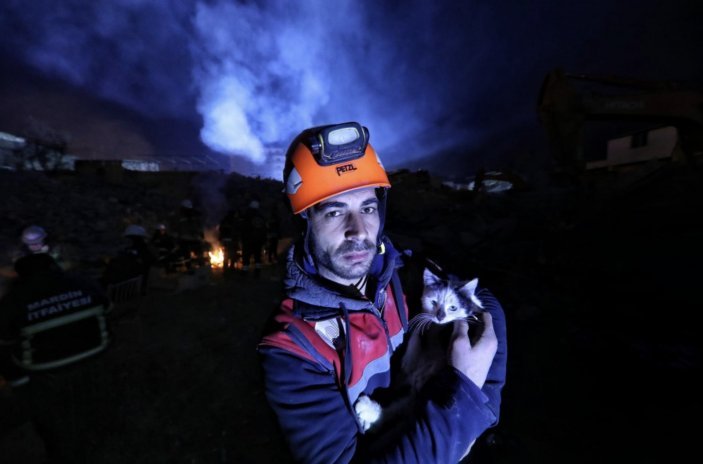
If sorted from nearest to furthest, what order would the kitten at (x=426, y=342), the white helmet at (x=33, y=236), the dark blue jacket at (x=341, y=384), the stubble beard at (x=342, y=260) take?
the dark blue jacket at (x=341, y=384)
the kitten at (x=426, y=342)
the stubble beard at (x=342, y=260)
the white helmet at (x=33, y=236)

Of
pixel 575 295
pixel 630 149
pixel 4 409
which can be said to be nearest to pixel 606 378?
pixel 575 295

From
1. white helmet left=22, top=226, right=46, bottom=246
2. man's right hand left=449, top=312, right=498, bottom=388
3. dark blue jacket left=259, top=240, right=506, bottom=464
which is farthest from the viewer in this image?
white helmet left=22, top=226, right=46, bottom=246

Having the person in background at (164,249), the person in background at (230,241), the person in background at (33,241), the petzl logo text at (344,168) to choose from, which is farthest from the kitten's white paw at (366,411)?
the person in background at (164,249)

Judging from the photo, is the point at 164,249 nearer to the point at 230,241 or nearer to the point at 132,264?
the point at 230,241

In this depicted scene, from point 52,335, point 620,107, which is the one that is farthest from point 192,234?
point 620,107

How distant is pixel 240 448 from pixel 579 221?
9152mm

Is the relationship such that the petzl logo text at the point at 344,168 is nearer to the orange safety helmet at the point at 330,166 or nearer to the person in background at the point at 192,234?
the orange safety helmet at the point at 330,166

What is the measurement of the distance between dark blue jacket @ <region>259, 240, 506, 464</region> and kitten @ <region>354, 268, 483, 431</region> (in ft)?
0.32

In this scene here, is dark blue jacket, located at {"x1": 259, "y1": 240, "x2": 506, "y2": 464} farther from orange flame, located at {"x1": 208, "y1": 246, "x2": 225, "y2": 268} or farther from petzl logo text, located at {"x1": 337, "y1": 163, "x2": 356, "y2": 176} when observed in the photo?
orange flame, located at {"x1": 208, "y1": 246, "x2": 225, "y2": 268}

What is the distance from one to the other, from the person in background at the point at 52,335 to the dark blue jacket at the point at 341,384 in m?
4.28

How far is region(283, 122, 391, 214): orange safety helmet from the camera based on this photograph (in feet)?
6.90

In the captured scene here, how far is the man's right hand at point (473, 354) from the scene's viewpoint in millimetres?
1541

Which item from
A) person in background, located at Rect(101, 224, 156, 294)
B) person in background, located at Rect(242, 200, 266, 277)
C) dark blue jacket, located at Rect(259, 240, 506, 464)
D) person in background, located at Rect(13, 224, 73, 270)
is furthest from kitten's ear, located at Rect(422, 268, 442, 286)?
person in background, located at Rect(242, 200, 266, 277)

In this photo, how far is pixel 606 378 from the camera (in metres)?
4.79
